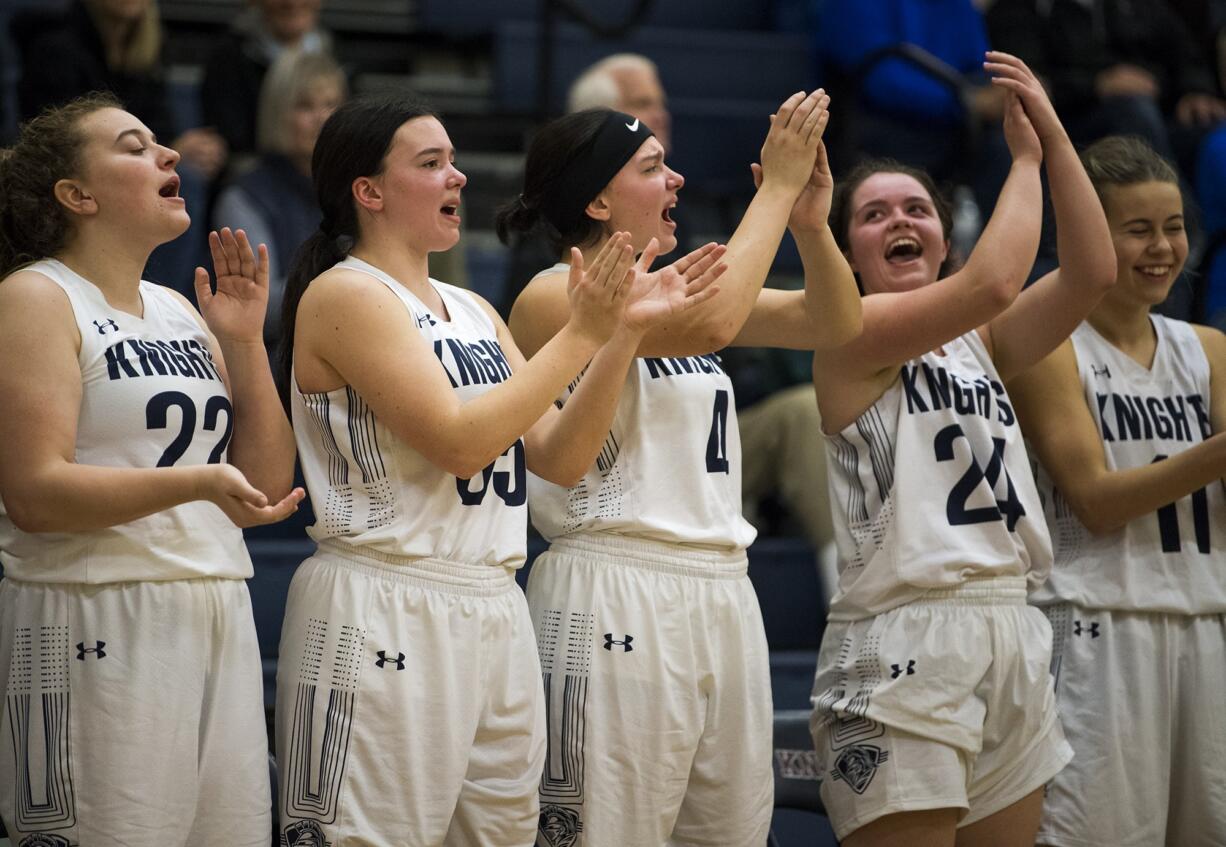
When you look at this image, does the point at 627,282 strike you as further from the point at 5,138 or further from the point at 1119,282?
the point at 5,138

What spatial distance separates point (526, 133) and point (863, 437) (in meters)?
3.54

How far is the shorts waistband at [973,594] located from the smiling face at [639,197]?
3.08 feet

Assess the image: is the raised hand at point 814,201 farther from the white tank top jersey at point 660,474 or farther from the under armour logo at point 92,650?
the under armour logo at point 92,650

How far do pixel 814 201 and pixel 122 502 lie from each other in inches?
57.2

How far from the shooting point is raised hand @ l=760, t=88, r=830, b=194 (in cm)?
311

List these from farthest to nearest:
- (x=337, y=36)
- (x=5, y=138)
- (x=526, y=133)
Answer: (x=337, y=36)
(x=526, y=133)
(x=5, y=138)

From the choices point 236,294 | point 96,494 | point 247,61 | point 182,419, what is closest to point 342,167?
point 236,294

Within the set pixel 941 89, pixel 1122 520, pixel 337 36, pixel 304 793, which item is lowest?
pixel 304 793

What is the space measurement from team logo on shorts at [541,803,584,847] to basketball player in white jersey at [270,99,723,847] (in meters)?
0.14

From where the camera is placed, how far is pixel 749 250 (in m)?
3.09

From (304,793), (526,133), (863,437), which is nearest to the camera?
(304,793)

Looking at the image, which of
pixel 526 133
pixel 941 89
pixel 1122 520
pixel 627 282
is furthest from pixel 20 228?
pixel 941 89

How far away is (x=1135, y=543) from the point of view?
372cm

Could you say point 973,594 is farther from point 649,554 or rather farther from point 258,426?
point 258,426
